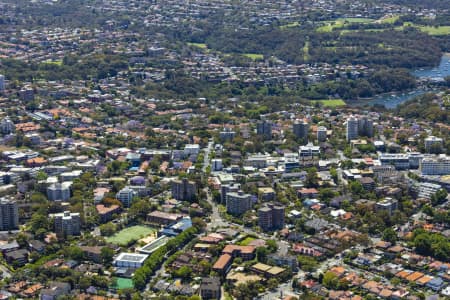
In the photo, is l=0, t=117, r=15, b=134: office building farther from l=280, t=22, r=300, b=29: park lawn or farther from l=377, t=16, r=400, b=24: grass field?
l=377, t=16, r=400, b=24: grass field

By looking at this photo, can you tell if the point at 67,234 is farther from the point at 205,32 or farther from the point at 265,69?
the point at 205,32

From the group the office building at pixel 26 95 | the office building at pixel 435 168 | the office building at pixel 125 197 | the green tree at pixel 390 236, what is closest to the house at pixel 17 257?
the office building at pixel 125 197

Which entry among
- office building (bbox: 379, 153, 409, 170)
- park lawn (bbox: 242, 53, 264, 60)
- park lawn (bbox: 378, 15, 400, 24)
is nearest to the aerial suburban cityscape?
office building (bbox: 379, 153, 409, 170)

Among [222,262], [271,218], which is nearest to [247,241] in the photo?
[271,218]

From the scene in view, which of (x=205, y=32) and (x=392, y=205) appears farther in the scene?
(x=205, y=32)

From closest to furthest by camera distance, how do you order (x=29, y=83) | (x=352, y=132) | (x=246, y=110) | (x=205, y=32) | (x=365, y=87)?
1. (x=352, y=132)
2. (x=246, y=110)
3. (x=29, y=83)
4. (x=365, y=87)
5. (x=205, y=32)

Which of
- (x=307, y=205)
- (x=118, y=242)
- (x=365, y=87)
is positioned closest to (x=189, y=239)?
(x=118, y=242)
